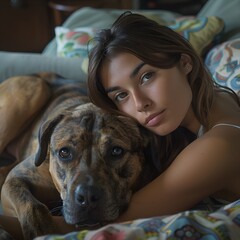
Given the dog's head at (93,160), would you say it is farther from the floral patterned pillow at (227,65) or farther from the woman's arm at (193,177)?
the floral patterned pillow at (227,65)

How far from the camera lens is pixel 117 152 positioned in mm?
1691

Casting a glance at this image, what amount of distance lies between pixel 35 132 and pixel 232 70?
3.94 ft

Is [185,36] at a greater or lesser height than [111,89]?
lesser

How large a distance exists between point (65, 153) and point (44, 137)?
0.17 metres

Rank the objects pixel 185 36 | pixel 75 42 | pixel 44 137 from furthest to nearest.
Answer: pixel 75 42, pixel 185 36, pixel 44 137

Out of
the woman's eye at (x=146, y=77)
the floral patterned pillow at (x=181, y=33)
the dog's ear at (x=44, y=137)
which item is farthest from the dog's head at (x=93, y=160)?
the floral patterned pillow at (x=181, y=33)

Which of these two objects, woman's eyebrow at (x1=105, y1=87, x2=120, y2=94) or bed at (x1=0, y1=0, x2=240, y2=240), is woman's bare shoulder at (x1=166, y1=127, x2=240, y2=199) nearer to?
bed at (x1=0, y1=0, x2=240, y2=240)

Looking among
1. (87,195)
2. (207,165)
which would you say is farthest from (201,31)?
(87,195)

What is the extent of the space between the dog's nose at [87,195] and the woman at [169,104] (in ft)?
0.39

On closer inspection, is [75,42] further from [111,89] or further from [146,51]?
[146,51]

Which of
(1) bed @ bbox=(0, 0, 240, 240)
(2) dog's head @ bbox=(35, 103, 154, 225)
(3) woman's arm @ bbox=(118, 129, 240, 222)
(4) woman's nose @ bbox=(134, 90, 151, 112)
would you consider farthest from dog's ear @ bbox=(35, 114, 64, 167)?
(1) bed @ bbox=(0, 0, 240, 240)

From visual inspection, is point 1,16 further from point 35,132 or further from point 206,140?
point 206,140

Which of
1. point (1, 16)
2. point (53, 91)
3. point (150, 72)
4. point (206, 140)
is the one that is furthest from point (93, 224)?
point (1, 16)

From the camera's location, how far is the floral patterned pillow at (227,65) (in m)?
2.17
